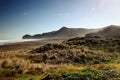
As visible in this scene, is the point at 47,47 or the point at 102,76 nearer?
the point at 102,76

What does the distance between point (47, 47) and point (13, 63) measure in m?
20.8

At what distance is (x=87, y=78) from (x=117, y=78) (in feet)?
7.87

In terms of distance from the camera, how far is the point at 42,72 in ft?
75.2

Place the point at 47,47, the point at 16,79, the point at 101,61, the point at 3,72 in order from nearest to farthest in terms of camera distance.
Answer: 1. the point at 16,79
2. the point at 3,72
3. the point at 101,61
4. the point at 47,47

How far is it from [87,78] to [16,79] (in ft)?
21.5

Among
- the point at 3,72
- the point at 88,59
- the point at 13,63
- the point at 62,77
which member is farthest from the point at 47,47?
the point at 62,77

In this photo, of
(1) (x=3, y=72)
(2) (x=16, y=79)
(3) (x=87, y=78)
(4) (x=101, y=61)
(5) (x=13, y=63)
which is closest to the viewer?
(3) (x=87, y=78)

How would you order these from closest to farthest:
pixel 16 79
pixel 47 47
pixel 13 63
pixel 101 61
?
pixel 16 79
pixel 13 63
pixel 101 61
pixel 47 47

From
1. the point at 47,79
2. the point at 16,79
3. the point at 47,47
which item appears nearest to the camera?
the point at 47,79

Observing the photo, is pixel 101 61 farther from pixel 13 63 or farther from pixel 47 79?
pixel 47 79

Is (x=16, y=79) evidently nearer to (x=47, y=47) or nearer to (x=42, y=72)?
(x=42, y=72)

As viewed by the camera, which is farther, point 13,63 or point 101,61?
point 101,61

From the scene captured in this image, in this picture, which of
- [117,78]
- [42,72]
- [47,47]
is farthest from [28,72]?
[47,47]

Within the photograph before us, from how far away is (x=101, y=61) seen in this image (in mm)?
31750
